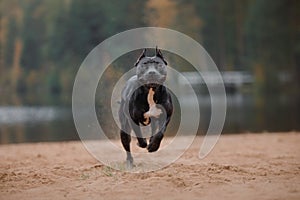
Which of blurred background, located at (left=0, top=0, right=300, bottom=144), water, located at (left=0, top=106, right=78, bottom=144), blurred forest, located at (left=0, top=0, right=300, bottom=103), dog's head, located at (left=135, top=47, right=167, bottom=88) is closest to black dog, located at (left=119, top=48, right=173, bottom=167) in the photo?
dog's head, located at (left=135, top=47, right=167, bottom=88)

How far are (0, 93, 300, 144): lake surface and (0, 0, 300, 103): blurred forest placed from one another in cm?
273

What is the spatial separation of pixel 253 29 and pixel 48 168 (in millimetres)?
26441

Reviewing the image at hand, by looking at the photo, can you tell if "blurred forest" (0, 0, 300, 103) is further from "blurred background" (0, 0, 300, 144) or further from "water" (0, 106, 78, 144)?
"water" (0, 106, 78, 144)

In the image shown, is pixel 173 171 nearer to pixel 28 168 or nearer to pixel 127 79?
pixel 127 79

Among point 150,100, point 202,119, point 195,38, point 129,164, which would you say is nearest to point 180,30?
point 195,38

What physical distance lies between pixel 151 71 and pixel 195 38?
23.3 meters

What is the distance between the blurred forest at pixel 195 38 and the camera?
29.3 meters

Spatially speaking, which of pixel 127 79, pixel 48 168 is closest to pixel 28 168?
pixel 48 168

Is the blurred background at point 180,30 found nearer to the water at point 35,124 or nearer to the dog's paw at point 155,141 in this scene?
the water at point 35,124

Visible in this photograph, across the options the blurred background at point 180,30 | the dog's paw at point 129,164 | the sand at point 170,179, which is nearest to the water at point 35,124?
the blurred background at point 180,30

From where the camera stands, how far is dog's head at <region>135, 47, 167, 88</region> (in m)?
5.68

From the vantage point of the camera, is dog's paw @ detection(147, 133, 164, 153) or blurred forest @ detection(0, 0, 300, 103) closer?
dog's paw @ detection(147, 133, 164, 153)

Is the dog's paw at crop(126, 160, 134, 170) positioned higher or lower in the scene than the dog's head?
lower

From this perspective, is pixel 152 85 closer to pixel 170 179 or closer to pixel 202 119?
pixel 170 179
